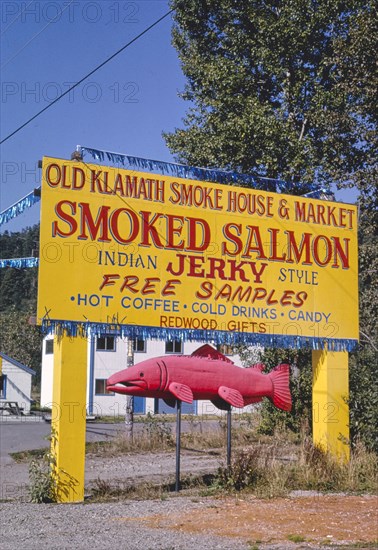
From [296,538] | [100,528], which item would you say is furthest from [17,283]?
[296,538]

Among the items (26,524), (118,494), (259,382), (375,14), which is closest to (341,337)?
(259,382)

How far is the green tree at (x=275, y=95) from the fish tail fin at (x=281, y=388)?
7947 millimetres

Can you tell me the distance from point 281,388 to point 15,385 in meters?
35.2

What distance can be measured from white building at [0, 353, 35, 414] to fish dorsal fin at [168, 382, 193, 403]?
34.9 m

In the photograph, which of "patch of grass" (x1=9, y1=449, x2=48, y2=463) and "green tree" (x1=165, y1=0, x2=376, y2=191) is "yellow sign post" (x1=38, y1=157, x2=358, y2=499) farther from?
"patch of grass" (x1=9, y1=449, x2=48, y2=463)

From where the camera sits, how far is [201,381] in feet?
46.0

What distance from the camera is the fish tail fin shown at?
14.6 metres

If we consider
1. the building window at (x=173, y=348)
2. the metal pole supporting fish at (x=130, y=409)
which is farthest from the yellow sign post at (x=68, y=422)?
the building window at (x=173, y=348)

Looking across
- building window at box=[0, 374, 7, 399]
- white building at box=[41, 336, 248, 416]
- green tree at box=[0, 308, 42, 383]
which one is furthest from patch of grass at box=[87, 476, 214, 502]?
green tree at box=[0, 308, 42, 383]

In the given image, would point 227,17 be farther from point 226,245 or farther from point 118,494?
point 118,494

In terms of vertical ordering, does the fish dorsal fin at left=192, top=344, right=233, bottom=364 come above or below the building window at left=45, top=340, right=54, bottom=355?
below

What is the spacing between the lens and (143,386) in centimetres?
1365

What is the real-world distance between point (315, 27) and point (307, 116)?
3195 millimetres

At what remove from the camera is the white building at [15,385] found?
47.0 metres
